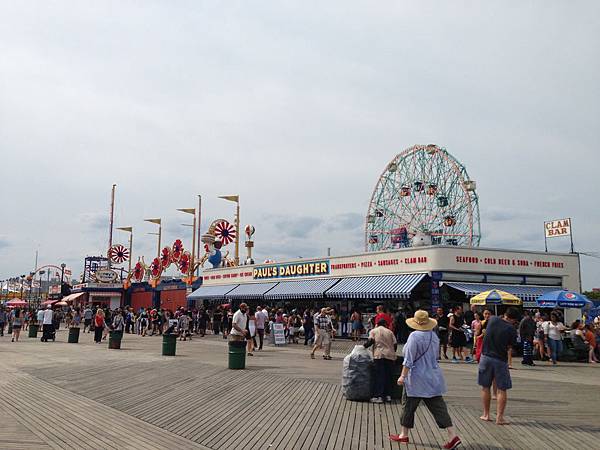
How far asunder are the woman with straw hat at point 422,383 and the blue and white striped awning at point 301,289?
885 inches

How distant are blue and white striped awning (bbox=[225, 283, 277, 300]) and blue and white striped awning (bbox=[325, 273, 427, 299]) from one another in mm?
6575

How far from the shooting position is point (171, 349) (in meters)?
18.3

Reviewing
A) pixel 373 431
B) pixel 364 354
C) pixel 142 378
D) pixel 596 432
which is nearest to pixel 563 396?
pixel 596 432

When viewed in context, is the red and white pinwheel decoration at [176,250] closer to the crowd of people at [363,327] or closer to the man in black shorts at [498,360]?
the crowd of people at [363,327]

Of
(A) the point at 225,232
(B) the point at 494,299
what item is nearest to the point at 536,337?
(B) the point at 494,299

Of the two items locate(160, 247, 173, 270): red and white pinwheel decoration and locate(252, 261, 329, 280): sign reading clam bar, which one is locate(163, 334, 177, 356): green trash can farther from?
locate(160, 247, 173, 270): red and white pinwheel decoration

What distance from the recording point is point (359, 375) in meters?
10.1

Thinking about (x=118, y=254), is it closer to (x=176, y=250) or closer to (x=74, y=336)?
(x=176, y=250)

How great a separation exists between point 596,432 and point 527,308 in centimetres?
2017

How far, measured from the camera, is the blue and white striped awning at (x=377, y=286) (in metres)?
25.4

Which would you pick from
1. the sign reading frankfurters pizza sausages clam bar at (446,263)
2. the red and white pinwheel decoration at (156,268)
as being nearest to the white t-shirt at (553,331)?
the sign reading frankfurters pizza sausages clam bar at (446,263)

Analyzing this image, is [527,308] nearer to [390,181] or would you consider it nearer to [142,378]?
[390,181]

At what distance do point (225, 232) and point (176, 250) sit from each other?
6.47 meters

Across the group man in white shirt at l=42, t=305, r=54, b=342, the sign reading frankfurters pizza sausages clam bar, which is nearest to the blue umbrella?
the sign reading frankfurters pizza sausages clam bar
